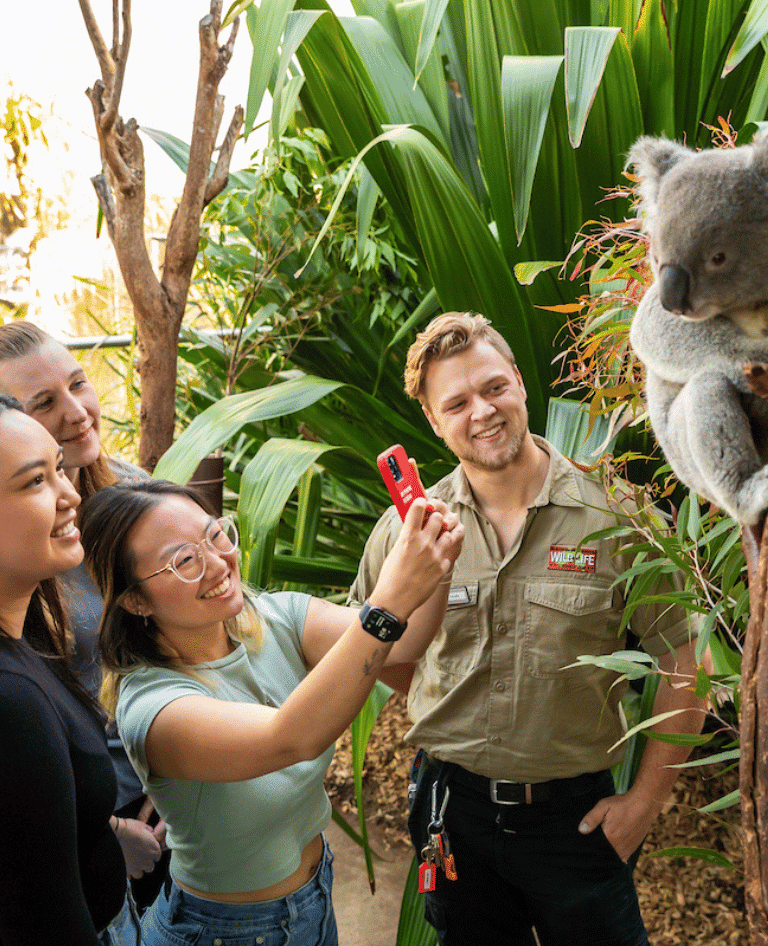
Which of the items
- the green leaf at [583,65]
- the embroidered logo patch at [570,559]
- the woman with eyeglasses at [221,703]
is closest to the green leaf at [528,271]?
the green leaf at [583,65]

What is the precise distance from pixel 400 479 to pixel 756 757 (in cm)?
56

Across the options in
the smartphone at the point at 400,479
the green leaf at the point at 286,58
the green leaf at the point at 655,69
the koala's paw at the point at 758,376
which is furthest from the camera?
the green leaf at the point at 655,69

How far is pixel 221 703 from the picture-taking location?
3.07 feet

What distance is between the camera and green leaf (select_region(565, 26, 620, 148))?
1218 mm

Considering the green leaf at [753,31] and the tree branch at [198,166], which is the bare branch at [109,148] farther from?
the green leaf at [753,31]

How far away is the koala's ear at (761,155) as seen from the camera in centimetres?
50

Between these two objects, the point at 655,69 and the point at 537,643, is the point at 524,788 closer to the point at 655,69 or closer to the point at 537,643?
the point at 537,643

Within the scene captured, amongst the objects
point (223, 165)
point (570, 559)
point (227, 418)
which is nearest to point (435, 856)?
point (570, 559)

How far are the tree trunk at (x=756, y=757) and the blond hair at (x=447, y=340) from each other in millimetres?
804

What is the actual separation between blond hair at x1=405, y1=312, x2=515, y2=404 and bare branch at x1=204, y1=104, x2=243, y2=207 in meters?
0.68

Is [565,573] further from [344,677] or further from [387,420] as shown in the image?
[387,420]

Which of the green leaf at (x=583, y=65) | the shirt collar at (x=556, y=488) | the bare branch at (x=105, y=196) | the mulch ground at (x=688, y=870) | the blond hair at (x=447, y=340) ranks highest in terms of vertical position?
the green leaf at (x=583, y=65)

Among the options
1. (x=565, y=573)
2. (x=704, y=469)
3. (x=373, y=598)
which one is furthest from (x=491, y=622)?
(x=704, y=469)

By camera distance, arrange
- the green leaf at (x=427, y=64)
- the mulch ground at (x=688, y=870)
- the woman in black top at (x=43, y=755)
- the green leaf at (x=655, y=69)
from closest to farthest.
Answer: the woman in black top at (x=43, y=755) → the green leaf at (x=655, y=69) → the mulch ground at (x=688, y=870) → the green leaf at (x=427, y=64)
